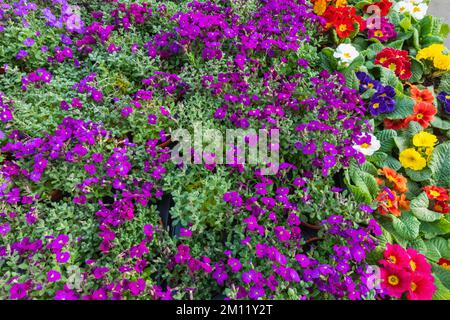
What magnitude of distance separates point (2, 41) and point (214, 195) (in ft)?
7.31

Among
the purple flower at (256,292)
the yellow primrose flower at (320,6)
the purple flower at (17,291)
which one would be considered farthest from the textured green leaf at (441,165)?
the purple flower at (17,291)

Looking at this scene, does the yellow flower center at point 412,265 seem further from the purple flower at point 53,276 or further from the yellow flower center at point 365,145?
the purple flower at point 53,276

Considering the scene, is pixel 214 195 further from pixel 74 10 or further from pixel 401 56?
pixel 74 10

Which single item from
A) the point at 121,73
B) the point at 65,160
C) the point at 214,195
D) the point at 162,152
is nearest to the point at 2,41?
the point at 121,73

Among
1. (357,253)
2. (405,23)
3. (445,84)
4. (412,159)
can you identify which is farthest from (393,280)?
(405,23)

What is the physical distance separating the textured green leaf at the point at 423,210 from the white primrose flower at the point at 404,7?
2.03 meters

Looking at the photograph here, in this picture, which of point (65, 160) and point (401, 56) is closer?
point (65, 160)

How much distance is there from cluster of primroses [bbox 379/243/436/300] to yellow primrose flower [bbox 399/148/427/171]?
2.28 feet

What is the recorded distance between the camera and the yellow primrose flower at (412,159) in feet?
7.52

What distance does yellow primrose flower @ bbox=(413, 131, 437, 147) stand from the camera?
233 cm

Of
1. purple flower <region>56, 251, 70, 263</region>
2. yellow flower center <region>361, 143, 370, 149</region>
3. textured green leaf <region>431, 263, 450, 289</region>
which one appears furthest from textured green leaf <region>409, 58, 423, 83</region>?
purple flower <region>56, 251, 70, 263</region>

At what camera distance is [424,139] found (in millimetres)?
2350

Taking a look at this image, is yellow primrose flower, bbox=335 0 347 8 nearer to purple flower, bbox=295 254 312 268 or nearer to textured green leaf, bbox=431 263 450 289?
textured green leaf, bbox=431 263 450 289

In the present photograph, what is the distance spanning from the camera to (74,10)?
10.3 ft
